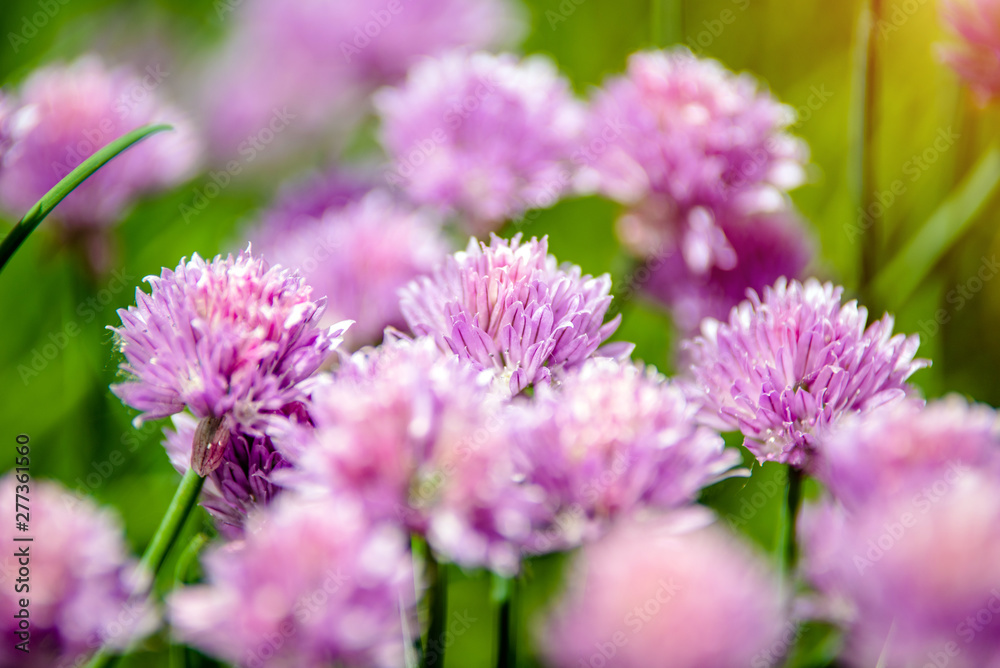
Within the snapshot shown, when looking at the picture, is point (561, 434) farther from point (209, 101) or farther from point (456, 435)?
point (209, 101)

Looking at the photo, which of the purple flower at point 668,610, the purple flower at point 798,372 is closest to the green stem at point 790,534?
the purple flower at point 798,372

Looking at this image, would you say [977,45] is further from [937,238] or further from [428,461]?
[428,461]

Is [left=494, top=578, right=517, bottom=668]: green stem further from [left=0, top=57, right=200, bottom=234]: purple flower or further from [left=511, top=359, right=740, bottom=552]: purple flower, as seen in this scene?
[left=0, top=57, right=200, bottom=234]: purple flower

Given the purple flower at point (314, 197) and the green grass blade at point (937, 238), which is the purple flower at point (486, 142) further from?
the green grass blade at point (937, 238)

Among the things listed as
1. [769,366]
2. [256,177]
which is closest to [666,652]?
[769,366]

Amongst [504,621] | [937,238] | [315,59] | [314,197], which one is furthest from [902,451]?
[315,59]

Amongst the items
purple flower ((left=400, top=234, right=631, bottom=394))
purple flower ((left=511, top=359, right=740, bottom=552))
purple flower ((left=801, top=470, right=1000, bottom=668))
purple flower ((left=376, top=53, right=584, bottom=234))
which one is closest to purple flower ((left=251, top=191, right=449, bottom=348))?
purple flower ((left=376, top=53, right=584, bottom=234))
